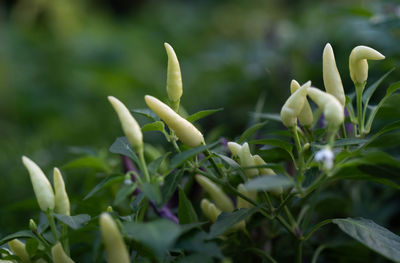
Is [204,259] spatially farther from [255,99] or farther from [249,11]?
[249,11]

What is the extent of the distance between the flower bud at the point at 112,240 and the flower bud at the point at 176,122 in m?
0.18

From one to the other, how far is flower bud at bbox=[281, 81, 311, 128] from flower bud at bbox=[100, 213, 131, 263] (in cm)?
30

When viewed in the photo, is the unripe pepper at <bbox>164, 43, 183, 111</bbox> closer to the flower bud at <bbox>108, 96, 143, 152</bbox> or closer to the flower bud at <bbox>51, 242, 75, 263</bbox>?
the flower bud at <bbox>108, 96, 143, 152</bbox>

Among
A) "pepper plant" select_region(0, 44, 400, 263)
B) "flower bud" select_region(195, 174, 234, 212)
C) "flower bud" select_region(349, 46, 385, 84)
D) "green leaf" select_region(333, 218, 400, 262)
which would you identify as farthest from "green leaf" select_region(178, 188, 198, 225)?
"flower bud" select_region(349, 46, 385, 84)

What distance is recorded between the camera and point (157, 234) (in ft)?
1.55

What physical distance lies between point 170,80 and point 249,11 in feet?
13.9

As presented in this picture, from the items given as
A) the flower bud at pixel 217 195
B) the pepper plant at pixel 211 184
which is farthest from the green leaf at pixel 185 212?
the flower bud at pixel 217 195

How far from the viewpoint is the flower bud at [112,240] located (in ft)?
1.69

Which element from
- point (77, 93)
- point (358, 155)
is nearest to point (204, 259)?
point (358, 155)

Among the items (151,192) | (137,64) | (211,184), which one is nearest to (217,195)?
(211,184)

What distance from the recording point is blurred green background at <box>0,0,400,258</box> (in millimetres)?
1519

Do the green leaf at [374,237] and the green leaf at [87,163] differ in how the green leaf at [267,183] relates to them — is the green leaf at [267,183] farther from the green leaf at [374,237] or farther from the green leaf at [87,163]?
the green leaf at [87,163]

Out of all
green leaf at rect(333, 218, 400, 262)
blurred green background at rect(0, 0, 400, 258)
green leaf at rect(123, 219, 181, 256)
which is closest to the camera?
green leaf at rect(123, 219, 181, 256)

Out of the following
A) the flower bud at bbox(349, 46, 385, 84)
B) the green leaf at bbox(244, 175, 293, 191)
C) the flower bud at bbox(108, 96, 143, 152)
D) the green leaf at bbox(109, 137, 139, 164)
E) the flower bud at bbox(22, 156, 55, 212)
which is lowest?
the flower bud at bbox(22, 156, 55, 212)
